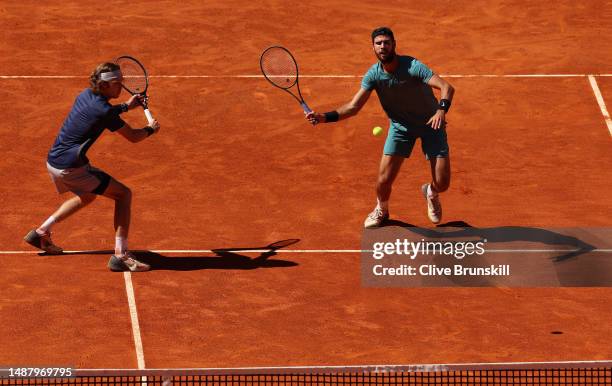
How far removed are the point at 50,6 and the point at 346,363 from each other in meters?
11.5

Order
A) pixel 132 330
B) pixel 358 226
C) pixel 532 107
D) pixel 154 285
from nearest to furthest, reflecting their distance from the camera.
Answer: pixel 132 330 < pixel 154 285 < pixel 358 226 < pixel 532 107

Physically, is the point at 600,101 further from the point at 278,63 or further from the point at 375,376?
the point at 375,376

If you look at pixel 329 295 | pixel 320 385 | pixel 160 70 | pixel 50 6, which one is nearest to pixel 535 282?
pixel 329 295

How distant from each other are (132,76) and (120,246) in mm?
2206

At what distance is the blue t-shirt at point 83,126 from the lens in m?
15.7

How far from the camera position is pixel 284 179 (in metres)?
18.6

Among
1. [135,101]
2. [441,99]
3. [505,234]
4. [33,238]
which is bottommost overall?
[33,238]

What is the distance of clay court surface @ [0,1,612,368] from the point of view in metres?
14.6

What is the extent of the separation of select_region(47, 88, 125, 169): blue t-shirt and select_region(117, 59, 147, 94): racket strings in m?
1.31

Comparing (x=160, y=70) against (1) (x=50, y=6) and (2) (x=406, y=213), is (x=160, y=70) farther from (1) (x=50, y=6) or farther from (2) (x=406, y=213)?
(2) (x=406, y=213)

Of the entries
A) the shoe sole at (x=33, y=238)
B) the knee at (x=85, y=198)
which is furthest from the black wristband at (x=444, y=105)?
the shoe sole at (x=33, y=238)

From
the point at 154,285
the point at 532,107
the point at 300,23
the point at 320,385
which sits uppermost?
the point at 300,23

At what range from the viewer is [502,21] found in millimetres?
23234

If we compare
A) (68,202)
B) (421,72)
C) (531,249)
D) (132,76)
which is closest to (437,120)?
(421,72)
